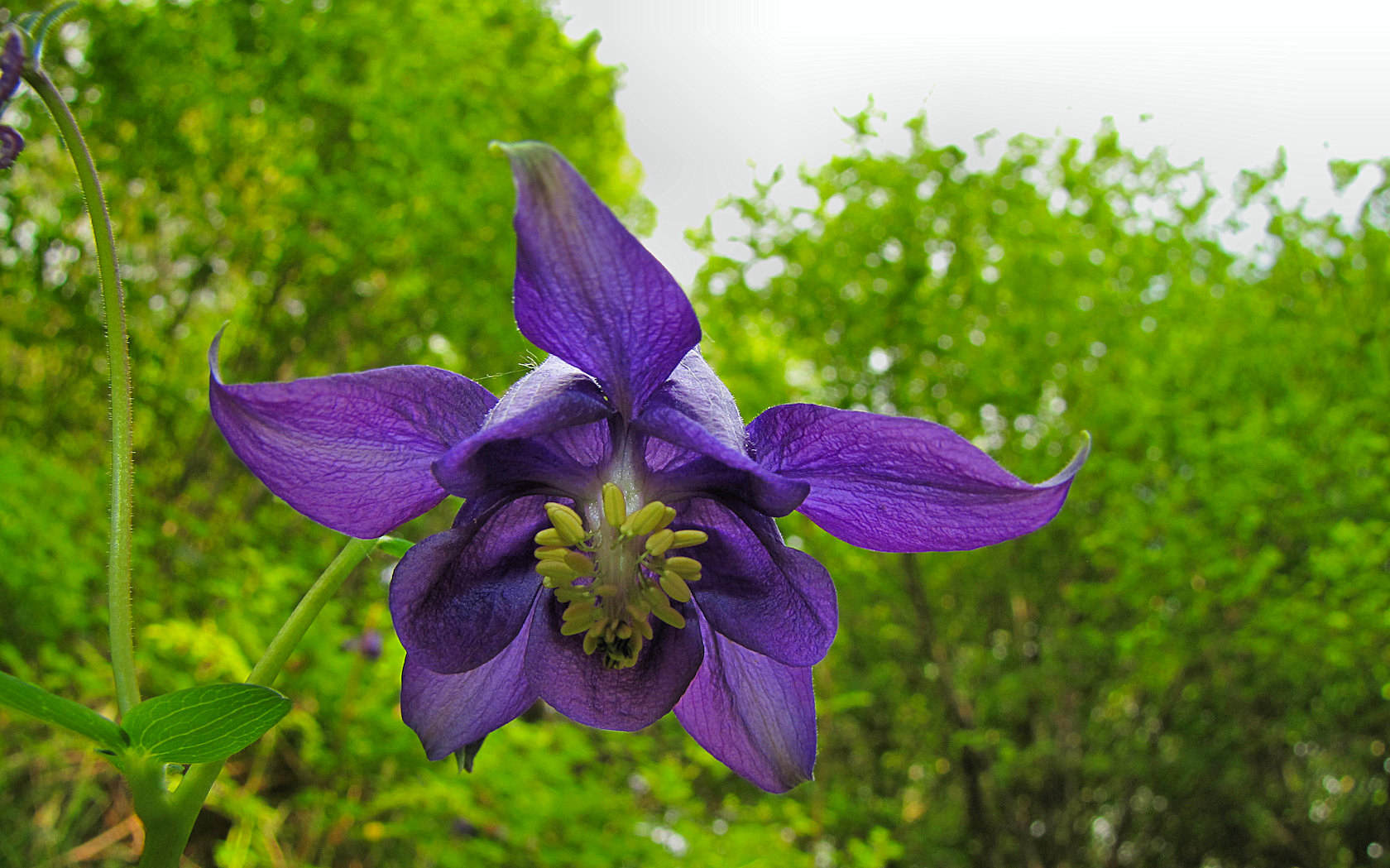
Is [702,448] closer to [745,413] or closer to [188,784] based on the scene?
[188,784]

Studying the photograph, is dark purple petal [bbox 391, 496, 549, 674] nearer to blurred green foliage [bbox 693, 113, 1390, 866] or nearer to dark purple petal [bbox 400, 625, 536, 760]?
dark purple petal [bbox 400, 625, 536, 760]

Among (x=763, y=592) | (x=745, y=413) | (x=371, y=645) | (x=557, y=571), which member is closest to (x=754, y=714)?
(x=763, y=592)

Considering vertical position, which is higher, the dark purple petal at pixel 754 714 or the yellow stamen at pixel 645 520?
the yellow stamen at pixel 645 520

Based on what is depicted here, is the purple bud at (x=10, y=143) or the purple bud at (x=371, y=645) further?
the purple bud at (x=371, y=645)

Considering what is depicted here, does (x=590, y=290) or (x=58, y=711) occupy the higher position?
(x=590, y=290)

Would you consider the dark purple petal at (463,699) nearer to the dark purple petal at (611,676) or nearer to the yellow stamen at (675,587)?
the dark purple petal at (611,676)

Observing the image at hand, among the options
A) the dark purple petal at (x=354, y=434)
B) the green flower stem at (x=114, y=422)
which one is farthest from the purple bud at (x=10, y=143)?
the dark purple petal at (x=354, y=434)

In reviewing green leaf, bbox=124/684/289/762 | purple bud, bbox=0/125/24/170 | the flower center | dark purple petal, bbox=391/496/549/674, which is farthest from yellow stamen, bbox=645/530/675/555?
purple bud, bbox=0/125/24/170
